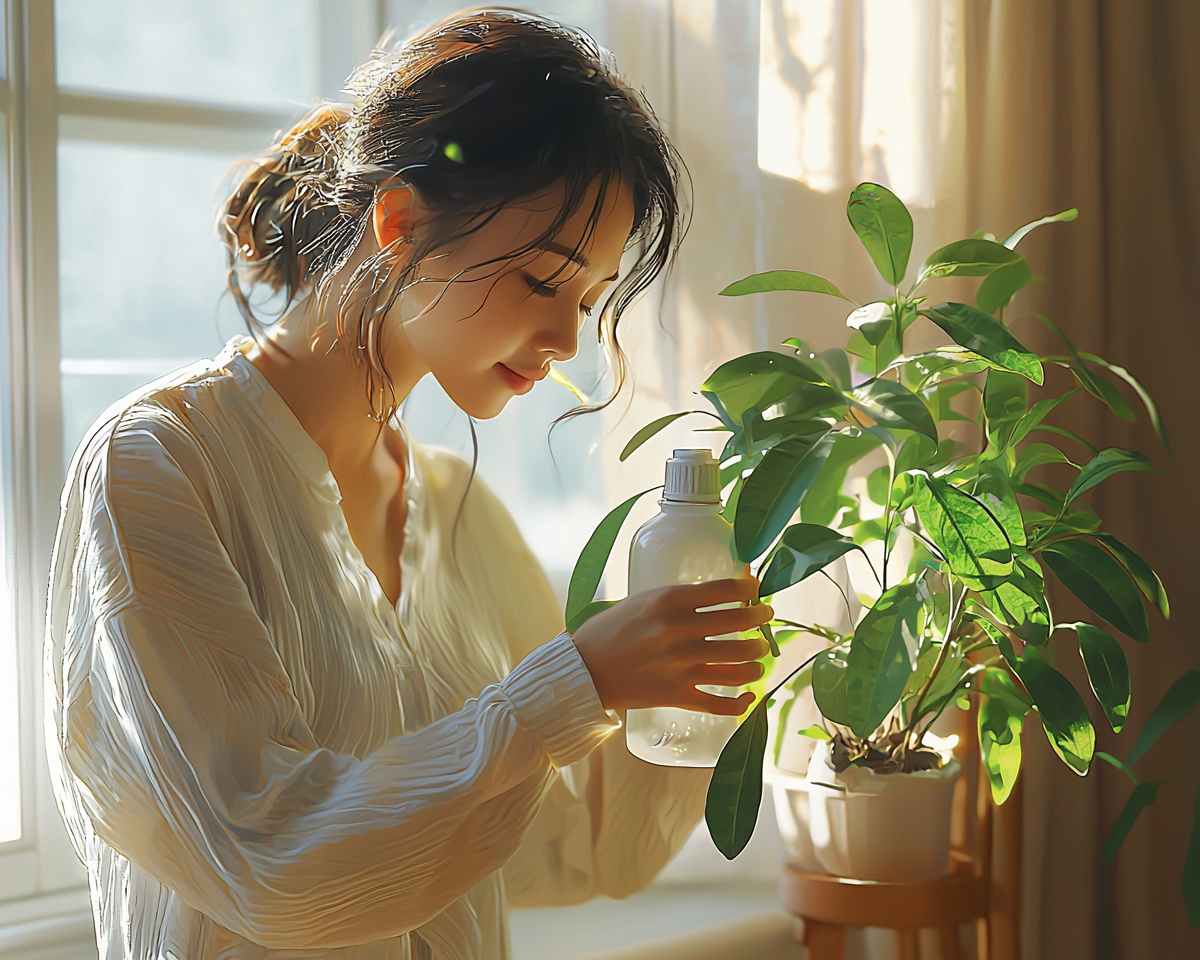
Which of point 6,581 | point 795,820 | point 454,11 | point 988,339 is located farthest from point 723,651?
point 454,11

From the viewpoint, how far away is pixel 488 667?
100 centimetres

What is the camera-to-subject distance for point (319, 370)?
88 cm

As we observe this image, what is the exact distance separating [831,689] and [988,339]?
1.05 feet

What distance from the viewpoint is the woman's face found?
779 mm

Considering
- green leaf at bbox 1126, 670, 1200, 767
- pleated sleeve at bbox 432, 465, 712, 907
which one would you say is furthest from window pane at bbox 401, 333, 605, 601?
green leaf at bbox 1126, 670, 1200, 767

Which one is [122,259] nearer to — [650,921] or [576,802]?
[576,802]

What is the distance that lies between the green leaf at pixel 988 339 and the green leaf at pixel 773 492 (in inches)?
6.2

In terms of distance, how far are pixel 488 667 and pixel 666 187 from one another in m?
0.49

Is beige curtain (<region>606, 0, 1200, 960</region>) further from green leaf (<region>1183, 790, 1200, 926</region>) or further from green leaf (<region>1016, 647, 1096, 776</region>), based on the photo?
green leaf (<region>1016, 647, 1096, 776</region>)

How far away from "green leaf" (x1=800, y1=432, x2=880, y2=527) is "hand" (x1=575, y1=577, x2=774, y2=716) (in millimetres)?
271

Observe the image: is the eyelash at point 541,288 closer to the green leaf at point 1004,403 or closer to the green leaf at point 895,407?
the green leaf at point 895,407

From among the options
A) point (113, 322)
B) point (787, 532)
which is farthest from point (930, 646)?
point (113, 322)

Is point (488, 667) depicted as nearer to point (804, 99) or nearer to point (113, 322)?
point (113, 322)

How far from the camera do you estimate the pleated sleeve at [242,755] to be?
66 cm
